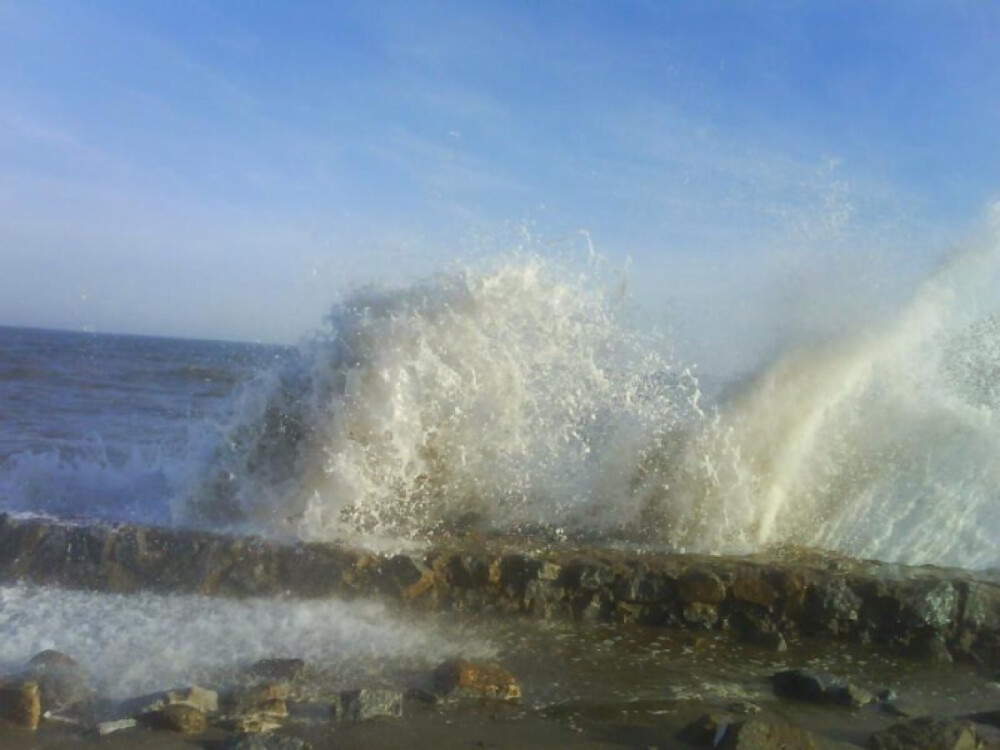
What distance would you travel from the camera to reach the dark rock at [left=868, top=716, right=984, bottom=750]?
12.3ft

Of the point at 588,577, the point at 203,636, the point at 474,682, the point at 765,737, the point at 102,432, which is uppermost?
the point at 588,577

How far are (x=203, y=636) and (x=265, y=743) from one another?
1.51m

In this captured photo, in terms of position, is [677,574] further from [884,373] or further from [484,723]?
[884,373]

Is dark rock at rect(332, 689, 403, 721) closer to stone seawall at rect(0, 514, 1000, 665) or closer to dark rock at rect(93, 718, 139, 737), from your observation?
dark rock at rect(93, 718, 139, 737)

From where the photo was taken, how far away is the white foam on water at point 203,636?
173 inches

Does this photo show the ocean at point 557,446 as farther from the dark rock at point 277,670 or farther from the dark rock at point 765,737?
the dark rock at point 765,737

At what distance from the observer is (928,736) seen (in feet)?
12.4

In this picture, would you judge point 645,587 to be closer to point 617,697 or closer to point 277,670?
point 617,697

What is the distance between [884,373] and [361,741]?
20.9ft

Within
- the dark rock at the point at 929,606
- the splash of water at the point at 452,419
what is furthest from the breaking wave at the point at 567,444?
the dark rock at the point at 929,606

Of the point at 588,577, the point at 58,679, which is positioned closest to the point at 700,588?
the point at 588,577

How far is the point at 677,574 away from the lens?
562 cm

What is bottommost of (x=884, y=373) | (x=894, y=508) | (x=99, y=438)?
(x=99, y=438)

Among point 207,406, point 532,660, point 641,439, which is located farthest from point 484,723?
point 207,406
